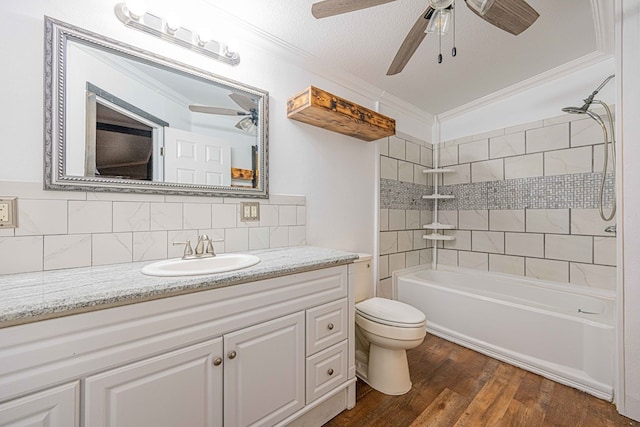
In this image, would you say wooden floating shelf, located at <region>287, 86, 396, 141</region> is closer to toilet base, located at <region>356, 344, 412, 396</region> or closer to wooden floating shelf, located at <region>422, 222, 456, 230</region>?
wooden floating shelf, located at <region>422, 222, 456, 230</region>

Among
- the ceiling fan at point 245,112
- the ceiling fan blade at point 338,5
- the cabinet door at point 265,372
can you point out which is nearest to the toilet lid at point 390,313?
the cabinet door at point 265,372

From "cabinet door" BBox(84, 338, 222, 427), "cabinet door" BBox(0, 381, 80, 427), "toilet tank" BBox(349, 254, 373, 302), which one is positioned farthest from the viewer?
"toilet tank" BBox(349, 254, 373, 302)

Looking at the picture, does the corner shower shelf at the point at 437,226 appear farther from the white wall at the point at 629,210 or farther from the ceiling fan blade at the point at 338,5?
the ceiling fan blade at the point at 338,5

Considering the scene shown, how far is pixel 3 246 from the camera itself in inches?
38.9

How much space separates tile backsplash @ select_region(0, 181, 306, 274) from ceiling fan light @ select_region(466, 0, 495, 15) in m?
1.46

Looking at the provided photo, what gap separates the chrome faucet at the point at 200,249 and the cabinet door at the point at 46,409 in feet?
2.18

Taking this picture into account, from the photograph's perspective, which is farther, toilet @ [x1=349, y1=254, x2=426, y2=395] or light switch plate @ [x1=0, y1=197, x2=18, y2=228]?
toilet @ [x1=349, y1=254, x2=426, y2=395]

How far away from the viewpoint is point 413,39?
1311 millimetres

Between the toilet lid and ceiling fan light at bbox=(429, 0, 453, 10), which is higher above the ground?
ceiling fan light at bbox=(429, 0, 453, 10)

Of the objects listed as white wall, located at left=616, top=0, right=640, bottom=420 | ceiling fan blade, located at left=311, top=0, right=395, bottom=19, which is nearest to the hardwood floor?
white wall, located at left=616, top=0, right=640, bottom=420

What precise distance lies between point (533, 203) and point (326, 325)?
232cm

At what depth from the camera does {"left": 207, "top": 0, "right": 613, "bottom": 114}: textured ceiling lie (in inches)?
58.6

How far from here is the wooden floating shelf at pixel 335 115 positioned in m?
1.63

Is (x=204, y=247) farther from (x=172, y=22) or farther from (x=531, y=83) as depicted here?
(x=531, y=83)
